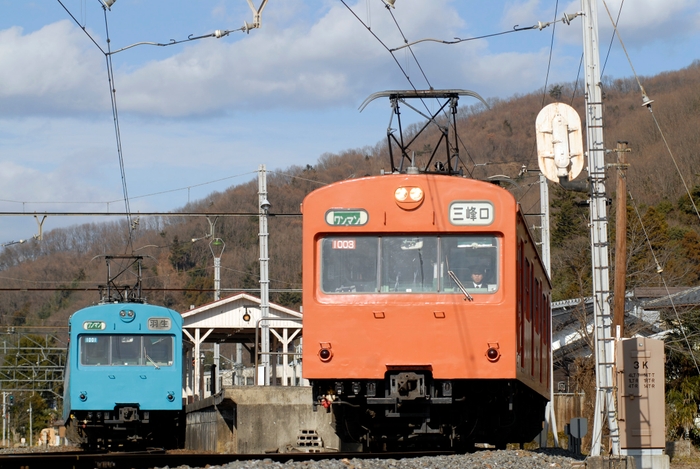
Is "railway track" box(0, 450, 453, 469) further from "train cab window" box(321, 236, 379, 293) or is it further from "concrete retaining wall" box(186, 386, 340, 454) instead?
"concrete retaining wall" box(186, 386, 340, 454)

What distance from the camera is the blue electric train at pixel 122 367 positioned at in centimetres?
1781

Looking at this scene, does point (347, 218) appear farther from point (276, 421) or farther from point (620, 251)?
point (620, 251)

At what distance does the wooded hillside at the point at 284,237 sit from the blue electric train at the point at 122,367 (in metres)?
30.1

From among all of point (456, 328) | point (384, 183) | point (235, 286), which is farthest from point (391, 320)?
point (235, 286)

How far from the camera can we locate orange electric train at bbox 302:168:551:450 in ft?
33.7

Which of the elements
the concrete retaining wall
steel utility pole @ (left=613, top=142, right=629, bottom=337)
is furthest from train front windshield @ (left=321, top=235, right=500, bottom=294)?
steel utility pole @ (left=613, top=142, right=629, bottom=337)

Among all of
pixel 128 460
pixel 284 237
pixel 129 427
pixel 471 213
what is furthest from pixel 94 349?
pixel 284 237

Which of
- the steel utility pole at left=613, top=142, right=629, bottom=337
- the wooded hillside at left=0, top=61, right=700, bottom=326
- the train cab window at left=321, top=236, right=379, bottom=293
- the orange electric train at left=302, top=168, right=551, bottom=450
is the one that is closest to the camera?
the orange electric train at left=302, top=168, right=551, bottom=450

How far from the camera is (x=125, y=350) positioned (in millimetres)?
18109

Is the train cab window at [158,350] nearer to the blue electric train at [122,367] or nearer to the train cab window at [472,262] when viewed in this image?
the blue electric train at [122,367]

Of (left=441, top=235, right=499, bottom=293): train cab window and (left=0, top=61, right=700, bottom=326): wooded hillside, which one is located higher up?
(left=0, top=61, right=700, bottom=326): wooded hillside

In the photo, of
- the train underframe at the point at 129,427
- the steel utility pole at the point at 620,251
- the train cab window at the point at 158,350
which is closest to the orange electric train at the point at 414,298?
the train cab window at the point at 158,350

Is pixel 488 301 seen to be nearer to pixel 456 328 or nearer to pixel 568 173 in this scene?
pixel 456 328

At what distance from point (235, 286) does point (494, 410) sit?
192 feet
